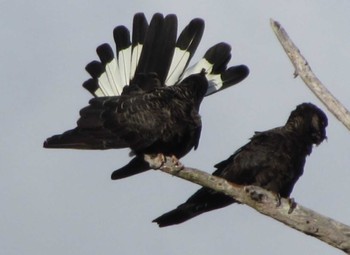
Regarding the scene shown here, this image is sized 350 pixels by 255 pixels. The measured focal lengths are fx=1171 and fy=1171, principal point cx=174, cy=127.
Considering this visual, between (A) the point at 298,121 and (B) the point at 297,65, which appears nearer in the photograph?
(B) the point at 297,65

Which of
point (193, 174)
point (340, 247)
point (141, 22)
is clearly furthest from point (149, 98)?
point (340, 247)

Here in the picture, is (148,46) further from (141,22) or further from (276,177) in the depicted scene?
(276,177)

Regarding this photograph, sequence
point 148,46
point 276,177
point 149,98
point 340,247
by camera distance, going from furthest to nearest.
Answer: point 148,46 → point 149,98 → point 276,177 → point 340,247

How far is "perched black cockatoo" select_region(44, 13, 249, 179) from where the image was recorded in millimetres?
11953

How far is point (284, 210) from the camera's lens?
31.6 ft

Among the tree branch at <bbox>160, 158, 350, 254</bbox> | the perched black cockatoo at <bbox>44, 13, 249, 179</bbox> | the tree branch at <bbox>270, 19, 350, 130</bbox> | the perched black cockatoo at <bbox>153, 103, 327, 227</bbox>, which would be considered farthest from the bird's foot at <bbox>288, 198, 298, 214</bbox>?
the perched black cockatoo at <bbox>44, 13, 249, 179</bbox>

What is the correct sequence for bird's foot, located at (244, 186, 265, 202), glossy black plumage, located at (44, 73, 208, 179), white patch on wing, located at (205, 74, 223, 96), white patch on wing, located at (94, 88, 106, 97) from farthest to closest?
white patch on wing, located at (205, 74, 223, 96)
white patch on wing, located at (94, 88, 106, 97)
glossy black plumage, located at (44, 73, 208, 179)
bird's foot, located at (244, 186, 265, 202)

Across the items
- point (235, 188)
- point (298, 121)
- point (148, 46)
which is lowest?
point (235, 188)

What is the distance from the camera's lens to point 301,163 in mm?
11547

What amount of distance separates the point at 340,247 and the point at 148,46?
15.5ft

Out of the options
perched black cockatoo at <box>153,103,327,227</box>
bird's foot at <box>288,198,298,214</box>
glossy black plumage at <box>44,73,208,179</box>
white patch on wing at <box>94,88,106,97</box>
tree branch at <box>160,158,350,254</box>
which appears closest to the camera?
tree branch at <box>160,158,350,254</box>

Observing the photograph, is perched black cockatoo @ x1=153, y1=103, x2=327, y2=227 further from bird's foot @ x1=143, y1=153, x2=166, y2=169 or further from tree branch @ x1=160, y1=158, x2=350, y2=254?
tree branch @ x1=160, y1=158, x2=350, y2=254

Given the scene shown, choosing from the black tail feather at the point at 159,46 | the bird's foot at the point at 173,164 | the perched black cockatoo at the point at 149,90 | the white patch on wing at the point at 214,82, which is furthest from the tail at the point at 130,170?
the white patch on wing at the point at 214,82

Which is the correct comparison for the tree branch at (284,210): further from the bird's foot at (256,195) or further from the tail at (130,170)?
the tail at (130,170)
